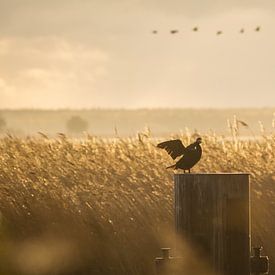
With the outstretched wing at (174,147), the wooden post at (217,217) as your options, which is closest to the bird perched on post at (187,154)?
the outstretched wing at (174,147)

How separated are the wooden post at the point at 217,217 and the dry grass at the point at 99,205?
3432mm

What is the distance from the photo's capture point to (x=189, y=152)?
559cm

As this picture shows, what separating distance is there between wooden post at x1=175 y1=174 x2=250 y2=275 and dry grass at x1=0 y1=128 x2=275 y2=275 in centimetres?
343

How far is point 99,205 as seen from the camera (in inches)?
348

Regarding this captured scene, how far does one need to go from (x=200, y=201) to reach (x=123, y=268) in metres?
3.90

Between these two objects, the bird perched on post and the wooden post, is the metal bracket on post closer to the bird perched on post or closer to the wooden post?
the wooden post

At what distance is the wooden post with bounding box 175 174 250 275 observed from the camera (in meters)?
4.35

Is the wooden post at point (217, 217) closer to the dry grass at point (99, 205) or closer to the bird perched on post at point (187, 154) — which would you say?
the bird perched on post at point (187, 154)

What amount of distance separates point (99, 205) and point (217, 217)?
4.53 meters

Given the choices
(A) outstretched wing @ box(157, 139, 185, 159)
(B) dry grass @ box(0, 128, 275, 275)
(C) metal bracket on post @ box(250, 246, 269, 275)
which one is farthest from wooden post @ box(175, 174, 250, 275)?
(B) dry grass @ box(0, 128, 275, 275)

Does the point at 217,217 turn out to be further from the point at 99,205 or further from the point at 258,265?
the point at 99,205

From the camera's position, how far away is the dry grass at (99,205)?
322 inches

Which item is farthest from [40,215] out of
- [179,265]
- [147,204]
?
[179,265]

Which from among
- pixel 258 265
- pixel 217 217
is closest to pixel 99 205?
pixel 258 265
